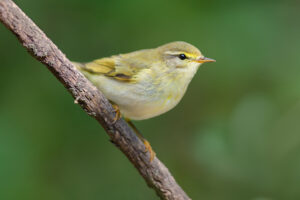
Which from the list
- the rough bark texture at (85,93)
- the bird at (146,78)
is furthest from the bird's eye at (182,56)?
the rough bark texture at (85,93)

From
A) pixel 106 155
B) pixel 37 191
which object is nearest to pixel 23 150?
pixel 37 191

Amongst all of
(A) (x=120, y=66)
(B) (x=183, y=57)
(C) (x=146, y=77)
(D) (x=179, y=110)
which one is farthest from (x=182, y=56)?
(D) (x=179, y=110)

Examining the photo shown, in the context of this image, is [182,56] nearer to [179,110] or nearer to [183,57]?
[183,57]

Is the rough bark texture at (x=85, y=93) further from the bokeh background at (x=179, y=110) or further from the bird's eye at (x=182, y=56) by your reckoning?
the bird's eye at (x=182, y=56)

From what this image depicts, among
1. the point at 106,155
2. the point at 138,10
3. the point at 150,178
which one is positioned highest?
the point at 138,10

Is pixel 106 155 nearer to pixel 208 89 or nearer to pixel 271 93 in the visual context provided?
pixel 208 89

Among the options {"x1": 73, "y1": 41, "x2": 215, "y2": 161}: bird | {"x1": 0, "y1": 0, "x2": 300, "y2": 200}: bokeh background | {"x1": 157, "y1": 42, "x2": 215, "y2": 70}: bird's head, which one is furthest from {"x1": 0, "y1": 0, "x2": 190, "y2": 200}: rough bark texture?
{"x1": 157, "y1": 42, "x2": 215, "y2": 70}: bird's head

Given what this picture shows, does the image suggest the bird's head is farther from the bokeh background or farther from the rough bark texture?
the rough bark texture
